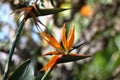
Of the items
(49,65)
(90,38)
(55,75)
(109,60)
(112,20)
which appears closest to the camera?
(49,65)

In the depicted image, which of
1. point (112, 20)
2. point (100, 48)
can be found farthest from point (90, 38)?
point (112, 20)

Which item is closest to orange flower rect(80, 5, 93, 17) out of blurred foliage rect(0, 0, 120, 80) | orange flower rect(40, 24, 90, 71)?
blurred foliage rect(0, 0, 120, 80)

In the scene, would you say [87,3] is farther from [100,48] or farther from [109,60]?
[109,60]

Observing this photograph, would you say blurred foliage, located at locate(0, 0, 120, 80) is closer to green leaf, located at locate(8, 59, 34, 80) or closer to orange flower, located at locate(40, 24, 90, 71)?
green leaf, located at locate(8, 59, 34, 80)

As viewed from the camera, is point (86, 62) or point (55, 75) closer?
point (55, 75)

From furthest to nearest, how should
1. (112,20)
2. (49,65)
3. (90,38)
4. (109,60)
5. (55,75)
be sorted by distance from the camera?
(112,20) → (90,38) → (109,60) → (55,75) → (49,65)

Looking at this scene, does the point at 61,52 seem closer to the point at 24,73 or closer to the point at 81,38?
the point at 24,73

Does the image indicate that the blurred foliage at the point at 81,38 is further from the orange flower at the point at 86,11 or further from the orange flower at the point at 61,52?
the orange flower at the point at 61,52
